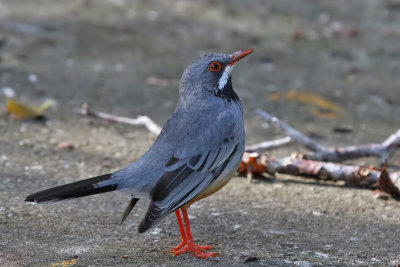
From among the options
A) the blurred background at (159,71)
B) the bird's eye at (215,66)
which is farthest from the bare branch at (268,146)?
the bird's eye at (215,66)

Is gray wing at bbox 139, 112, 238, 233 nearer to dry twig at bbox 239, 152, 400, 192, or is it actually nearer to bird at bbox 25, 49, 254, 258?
bird at bbox 25, 49, 254, 258

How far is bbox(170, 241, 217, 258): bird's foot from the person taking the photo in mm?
4148

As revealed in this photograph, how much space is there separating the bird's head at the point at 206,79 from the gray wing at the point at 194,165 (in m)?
0.25

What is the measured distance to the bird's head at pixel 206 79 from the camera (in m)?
4.66

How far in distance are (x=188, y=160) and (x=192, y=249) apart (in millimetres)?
593

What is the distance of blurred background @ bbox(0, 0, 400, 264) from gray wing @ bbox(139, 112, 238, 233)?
32.7 inches

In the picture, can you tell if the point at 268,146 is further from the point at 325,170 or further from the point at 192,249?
the point at 192,249

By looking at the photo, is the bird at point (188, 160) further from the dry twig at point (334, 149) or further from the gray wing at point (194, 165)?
the dry twig at point (334, 149)

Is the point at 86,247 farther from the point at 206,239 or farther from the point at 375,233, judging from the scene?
the point at 375,233

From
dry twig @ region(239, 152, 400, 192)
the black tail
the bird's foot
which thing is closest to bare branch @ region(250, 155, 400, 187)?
dry twig @ region(239, 152, 400, 192)

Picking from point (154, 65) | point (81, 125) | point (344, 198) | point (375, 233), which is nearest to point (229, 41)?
point (154, 65)

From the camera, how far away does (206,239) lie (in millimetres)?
4582

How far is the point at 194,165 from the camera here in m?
4.27

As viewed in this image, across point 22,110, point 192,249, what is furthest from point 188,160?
point 22,110
